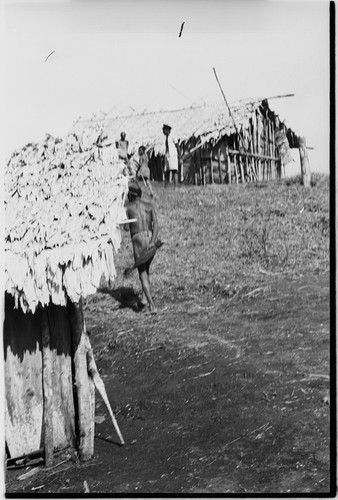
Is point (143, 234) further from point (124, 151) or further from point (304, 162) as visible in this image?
point (304, 162)

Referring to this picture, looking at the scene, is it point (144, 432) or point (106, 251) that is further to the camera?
point (144, 432)

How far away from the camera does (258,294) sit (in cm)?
545

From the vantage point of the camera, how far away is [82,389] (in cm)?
532

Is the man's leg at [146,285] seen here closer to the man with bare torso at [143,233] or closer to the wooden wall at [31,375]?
the man with bare torso at [143,233]

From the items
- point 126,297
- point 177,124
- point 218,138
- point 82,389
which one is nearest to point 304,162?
point 218,138

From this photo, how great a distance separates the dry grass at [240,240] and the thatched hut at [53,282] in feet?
1.55

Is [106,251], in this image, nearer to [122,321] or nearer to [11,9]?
[122,321]

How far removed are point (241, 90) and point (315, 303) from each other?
1578mm

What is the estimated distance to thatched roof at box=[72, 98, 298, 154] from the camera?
17.8 feet

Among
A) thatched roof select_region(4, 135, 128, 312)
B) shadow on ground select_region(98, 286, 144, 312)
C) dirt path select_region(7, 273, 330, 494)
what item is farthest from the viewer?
shadow on ground select_region(98, 286, 144, 312)

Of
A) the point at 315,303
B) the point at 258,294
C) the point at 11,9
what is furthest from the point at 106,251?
the point at 11,9

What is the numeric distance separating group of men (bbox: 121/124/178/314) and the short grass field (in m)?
0.05

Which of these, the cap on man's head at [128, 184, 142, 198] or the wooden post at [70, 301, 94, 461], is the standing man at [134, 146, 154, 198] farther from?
the wooden post at [70, 301, 94, 461]

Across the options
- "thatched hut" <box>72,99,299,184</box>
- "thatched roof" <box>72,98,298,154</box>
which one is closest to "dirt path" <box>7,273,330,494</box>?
"thatched hut" <box>72,99,299,184</box>
